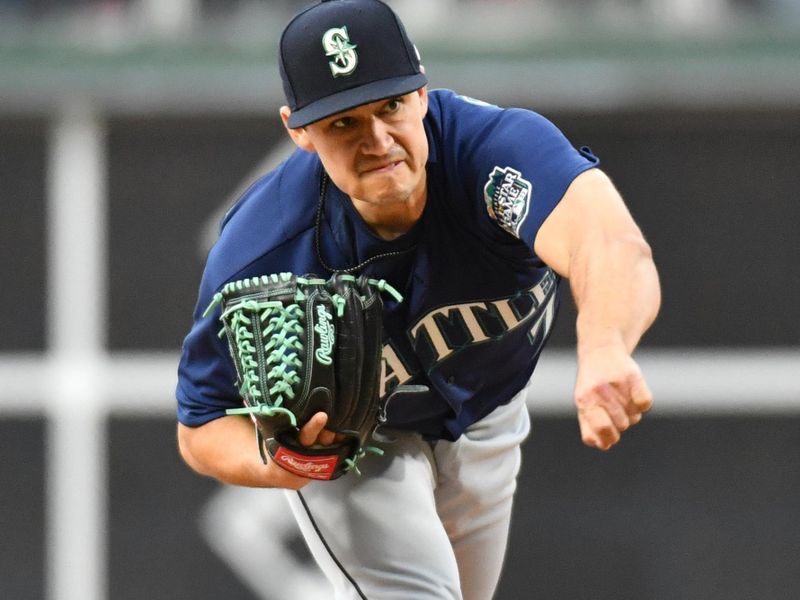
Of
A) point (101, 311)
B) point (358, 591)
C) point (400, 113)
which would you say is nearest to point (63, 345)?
point (101, 311)

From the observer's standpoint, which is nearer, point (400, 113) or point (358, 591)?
point (400, 113)

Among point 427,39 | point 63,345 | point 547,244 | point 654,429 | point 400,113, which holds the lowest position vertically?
point 654,429

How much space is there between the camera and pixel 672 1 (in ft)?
15.4

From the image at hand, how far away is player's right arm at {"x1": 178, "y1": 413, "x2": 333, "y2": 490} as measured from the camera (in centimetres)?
250

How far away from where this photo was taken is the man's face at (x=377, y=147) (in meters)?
2.35

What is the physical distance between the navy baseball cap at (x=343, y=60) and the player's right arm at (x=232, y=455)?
1.93ft

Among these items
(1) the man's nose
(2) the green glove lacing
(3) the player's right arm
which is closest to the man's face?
(1) the man's nose

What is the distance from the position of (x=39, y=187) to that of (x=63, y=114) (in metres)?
0.26

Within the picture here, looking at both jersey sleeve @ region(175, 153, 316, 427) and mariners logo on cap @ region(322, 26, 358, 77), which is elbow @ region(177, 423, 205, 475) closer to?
jersey sleeve @ region(175, 153, 316, 427)

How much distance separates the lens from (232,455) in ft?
8.41

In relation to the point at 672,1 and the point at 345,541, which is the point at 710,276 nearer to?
the point at 672,1

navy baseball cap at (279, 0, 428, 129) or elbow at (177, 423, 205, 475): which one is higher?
navy baseball cap at (279, 0, 428, 129)

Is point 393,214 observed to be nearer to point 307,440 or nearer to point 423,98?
point 423,98

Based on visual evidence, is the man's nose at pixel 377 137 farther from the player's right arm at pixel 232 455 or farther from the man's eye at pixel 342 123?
the player's right arm at pixel 232 455
